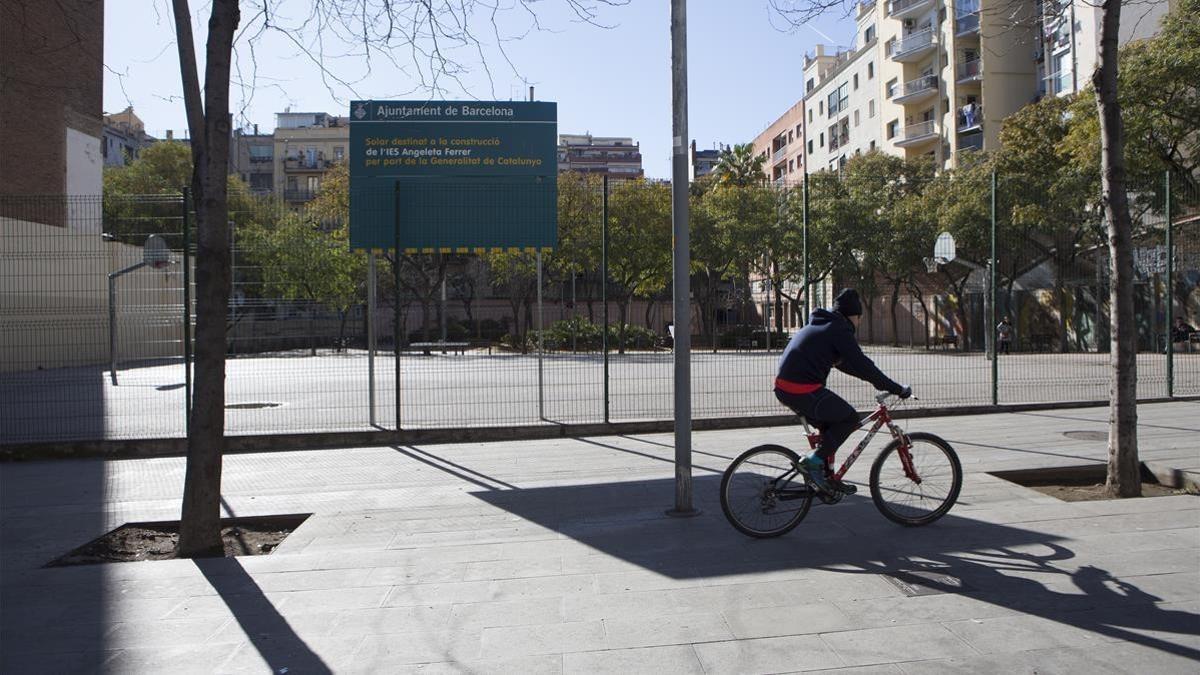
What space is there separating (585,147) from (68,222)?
99.6 metres

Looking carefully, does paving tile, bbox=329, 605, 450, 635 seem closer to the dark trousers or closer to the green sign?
the dark trousers

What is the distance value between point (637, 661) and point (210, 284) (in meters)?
3.91

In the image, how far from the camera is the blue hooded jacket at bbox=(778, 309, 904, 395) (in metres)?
5.44

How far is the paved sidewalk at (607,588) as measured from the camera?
3.78 m

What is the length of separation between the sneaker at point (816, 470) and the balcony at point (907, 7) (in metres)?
52.6

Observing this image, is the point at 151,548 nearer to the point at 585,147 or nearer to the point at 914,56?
the point at 914,56

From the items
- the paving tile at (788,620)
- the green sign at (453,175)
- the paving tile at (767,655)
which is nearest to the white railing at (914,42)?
the green sign at (453,175)

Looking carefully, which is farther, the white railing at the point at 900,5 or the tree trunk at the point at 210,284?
the white railing at the point at 900,5

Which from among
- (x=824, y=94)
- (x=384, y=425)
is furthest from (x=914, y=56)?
(x=384, y=425)

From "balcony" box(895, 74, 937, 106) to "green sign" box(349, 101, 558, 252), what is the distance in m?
45.6

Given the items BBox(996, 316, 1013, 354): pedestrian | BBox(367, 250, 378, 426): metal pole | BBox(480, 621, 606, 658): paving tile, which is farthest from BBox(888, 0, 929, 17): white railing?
BBox(480, 621, 606, 658): paving tile

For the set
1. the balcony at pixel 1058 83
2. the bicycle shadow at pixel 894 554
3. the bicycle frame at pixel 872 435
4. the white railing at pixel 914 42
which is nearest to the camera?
the bicycle shadow at pixel 894 554

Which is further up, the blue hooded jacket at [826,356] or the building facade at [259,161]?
the building facade at [259,161]

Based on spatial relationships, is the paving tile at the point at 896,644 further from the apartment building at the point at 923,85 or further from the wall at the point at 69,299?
the apartment building at the point at 923,85
